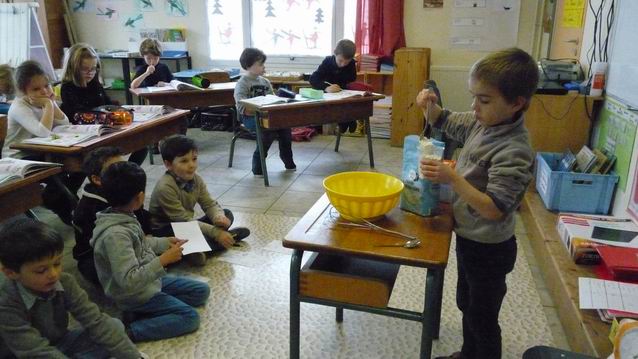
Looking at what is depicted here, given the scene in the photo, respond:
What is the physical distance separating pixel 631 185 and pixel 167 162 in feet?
7.65

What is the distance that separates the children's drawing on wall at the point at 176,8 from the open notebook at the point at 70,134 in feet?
11.5

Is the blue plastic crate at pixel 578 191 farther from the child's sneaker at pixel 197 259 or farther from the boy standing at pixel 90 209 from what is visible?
the boy standing at pixel 90 209

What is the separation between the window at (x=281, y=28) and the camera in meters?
5.48

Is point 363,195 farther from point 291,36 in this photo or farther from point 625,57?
point 291,36

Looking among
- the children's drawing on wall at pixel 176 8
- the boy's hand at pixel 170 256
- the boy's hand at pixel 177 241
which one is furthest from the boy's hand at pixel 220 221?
the children's drawing on wall at pixel 176 8

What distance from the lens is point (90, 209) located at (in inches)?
85.0

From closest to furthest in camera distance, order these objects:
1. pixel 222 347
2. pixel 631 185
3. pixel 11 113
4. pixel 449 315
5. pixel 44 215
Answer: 1. pixel 222 347
2. pixel 449 315
3. pixel 631 185
4. pixel 11 113
5. pixel 44 215

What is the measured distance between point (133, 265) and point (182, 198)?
82 cm

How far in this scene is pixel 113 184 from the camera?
1790 mm

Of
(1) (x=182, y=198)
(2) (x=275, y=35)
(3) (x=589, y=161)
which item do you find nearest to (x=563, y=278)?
(3) (x=589, y=161)

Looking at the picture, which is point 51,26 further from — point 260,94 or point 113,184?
point 113,184

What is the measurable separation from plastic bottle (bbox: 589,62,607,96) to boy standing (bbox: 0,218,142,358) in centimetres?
291

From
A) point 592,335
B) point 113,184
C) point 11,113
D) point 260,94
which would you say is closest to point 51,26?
point 260,94

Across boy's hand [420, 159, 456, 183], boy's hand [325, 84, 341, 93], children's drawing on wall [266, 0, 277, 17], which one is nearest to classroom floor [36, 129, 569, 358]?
boy's hand [420, 159, 456, 183]
